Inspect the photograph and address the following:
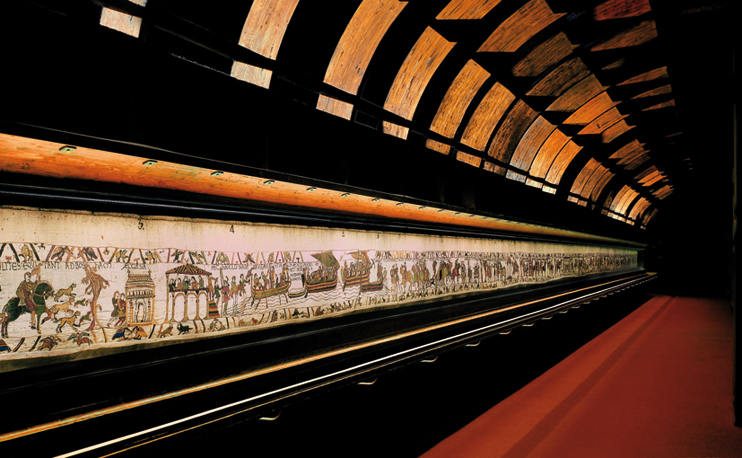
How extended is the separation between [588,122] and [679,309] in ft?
32.5

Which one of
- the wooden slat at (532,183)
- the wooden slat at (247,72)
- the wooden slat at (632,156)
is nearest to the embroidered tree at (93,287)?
the wooden slat at (247,72)

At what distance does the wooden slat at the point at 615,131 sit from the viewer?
16.2m

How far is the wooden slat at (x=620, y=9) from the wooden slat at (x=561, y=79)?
5.93 feet

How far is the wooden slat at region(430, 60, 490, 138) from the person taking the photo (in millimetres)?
9547

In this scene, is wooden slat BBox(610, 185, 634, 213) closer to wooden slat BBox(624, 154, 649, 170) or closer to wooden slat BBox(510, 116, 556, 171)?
wooden slat BBox(624, 154, 649, 170)

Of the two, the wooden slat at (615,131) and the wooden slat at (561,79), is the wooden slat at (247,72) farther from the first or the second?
the wooden slat at (615,131)

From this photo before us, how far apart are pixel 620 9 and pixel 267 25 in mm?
6484

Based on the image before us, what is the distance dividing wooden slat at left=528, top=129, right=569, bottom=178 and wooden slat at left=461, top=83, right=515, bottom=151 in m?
4.05

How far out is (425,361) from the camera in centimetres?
530

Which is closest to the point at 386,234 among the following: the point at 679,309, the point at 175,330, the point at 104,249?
the point at 175,330

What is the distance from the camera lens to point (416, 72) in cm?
851

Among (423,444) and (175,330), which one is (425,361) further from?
(175,330)

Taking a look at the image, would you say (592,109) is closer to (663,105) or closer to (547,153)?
(547,153)

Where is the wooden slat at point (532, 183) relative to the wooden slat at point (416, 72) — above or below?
below
